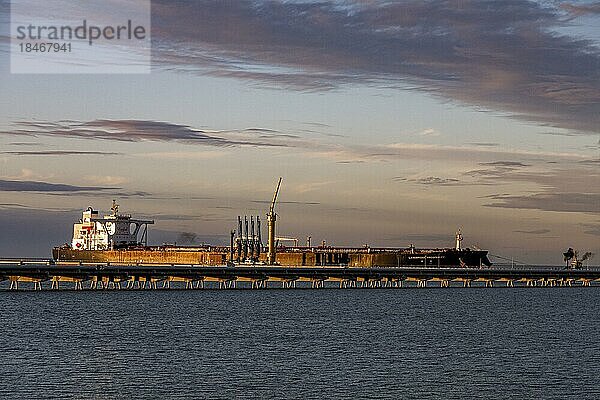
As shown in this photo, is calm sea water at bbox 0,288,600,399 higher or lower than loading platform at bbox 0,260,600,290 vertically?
lower

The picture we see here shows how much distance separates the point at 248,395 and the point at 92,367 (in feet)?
39.5

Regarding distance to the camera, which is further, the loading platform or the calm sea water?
the loading platform

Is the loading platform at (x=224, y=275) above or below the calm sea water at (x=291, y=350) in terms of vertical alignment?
above

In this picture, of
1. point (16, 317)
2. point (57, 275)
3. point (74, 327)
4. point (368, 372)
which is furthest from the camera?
point (57, 275)

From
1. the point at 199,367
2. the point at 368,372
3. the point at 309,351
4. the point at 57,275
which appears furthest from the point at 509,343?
the point at 57,275

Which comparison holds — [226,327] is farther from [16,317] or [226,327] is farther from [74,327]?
[16,317]

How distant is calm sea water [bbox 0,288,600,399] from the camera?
50.3 m

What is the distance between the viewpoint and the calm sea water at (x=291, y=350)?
50344 mm

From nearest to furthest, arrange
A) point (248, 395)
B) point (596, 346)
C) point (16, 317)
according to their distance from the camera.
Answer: point (248, 395)
point (596, 346)
point (16, 317)

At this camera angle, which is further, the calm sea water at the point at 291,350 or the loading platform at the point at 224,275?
the loading platform at the point at 224,275

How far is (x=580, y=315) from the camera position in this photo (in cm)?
10619

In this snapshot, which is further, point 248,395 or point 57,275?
point 57,275

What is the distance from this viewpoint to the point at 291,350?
6631cm

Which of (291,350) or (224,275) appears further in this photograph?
(224,275)
